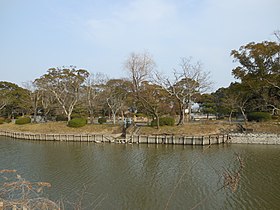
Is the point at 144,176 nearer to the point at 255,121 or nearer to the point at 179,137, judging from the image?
the point at 179,137

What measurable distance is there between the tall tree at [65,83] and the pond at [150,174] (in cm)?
1249

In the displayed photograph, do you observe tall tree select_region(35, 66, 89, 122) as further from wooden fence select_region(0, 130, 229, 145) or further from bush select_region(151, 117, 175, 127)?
bush select_region(151, 117, 175, 127)

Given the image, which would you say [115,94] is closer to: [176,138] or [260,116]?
[176,138]

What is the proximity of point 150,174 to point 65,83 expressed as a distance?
24.8m

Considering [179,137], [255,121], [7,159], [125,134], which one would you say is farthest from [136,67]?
[7,159]

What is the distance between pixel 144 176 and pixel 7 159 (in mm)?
11902

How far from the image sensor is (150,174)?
48.4ft

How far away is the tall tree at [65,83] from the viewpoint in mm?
34688

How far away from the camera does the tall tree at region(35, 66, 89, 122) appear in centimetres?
3469

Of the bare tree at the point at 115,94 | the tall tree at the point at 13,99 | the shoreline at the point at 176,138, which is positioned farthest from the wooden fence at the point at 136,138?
the tall tree at the point at 13,99

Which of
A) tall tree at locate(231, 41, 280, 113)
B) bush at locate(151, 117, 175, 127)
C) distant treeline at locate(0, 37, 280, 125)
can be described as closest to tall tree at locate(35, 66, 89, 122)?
distant treeline at locate(0, 37, 280, 125)

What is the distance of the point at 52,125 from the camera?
109 ft

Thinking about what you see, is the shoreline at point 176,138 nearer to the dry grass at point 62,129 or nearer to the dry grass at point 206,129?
the dry grass at point 206,129

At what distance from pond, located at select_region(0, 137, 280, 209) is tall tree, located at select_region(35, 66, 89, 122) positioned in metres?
12.5
